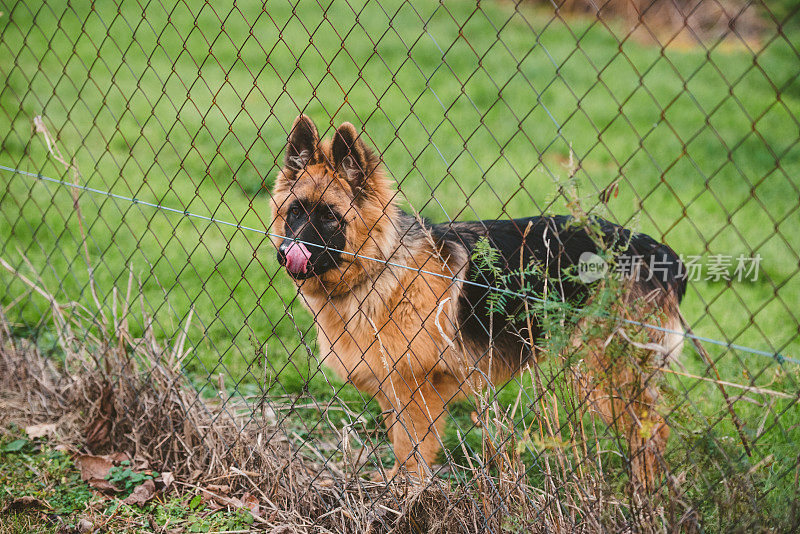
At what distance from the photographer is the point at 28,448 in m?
3.41

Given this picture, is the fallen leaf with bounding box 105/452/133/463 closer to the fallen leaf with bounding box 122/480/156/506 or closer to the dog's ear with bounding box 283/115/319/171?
the fallen leaf with bounding box 122/480/156/506

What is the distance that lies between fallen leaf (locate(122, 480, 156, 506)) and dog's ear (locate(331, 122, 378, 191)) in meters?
1.86

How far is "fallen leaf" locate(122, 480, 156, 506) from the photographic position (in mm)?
3020

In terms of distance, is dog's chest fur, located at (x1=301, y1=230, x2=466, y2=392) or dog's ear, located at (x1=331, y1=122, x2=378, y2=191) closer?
dog's ear, located at (x1=331, y1=122, x2=378, y2=191)

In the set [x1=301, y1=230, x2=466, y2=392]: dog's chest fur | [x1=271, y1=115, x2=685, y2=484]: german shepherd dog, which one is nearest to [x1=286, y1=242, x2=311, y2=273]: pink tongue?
[x1=271, y1=115, x2=685, y2=484]: german shepherd dog

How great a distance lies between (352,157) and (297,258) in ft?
1.95

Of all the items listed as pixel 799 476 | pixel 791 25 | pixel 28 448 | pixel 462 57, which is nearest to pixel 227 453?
pixel 28 448

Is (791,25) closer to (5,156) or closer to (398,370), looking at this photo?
(398,370)

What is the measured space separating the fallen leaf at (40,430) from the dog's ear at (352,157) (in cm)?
220

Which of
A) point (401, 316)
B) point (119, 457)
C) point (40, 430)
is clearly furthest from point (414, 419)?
point (40, 430)

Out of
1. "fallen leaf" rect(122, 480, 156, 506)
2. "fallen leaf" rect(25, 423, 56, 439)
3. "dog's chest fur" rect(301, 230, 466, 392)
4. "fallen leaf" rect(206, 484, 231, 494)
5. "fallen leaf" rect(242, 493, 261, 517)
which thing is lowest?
"fallen leaf" rect(25, 423, 56, 439)

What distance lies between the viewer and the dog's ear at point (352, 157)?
10.1 feet

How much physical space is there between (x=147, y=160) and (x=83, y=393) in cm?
470

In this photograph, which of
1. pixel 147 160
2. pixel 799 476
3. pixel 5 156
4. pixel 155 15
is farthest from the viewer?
pixel 155 15
